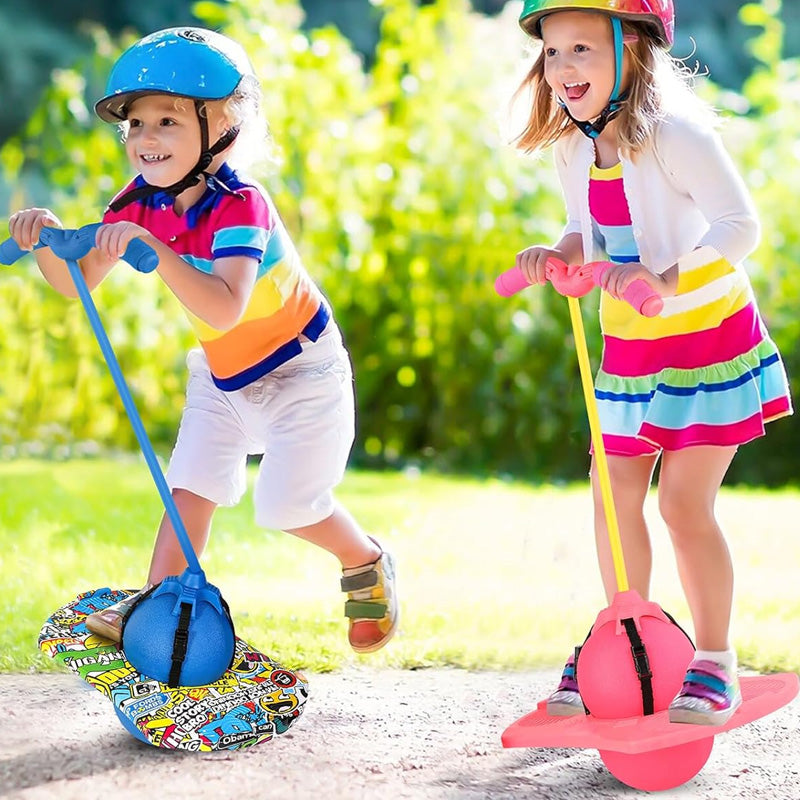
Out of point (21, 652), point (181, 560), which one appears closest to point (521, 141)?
point (181, 560)

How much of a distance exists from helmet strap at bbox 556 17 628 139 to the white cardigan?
0.08m

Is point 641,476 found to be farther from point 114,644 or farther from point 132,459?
point 132,459

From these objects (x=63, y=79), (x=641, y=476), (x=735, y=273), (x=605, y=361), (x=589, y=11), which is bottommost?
(x=641, y=476)

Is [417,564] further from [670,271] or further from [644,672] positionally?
[670,271]

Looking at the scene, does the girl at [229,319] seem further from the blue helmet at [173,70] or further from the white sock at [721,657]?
the white sock at [721,657]

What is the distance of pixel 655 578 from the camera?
414 cm

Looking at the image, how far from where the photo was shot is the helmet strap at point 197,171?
2633mm

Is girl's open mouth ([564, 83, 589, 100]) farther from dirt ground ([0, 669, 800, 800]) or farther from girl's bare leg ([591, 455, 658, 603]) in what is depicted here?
dirt ground ([0, 669, 800, 800])

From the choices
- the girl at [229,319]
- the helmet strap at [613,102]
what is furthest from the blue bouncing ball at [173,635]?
the helmet strap at [613,102]

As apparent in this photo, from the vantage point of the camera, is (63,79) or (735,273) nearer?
(735,273)

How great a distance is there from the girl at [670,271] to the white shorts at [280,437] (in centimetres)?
54

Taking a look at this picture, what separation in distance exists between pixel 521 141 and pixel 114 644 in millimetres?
1260

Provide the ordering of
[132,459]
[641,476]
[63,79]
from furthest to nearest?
[63,79] < [132,459] < [641,476]

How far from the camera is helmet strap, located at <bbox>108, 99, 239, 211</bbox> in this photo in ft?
8.64
